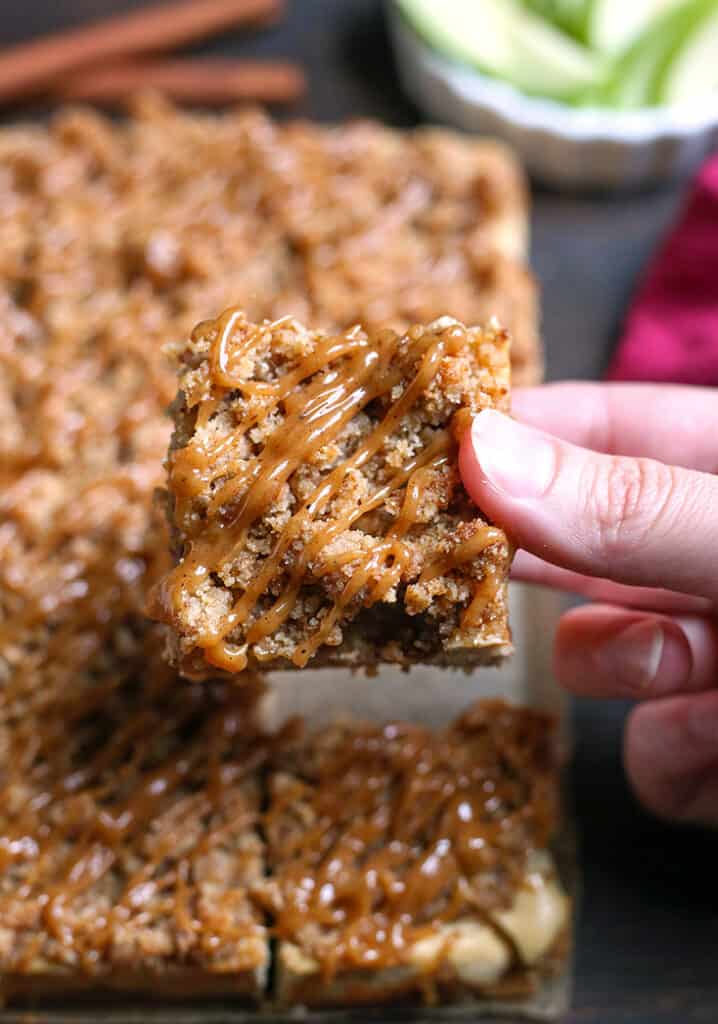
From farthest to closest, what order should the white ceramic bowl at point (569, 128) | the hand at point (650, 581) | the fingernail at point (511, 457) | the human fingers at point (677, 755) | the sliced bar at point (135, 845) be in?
the white ceramic bowl at point (569, 128) → the human fingers at point (677, 755) → the sliced bar at point (135, 845) → the hand at point (650, 581) → the fingernail at point (511, 457)

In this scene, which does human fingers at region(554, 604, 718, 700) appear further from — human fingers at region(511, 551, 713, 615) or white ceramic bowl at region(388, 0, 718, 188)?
white ceramic bowl at region(388, 0, 718, 188)

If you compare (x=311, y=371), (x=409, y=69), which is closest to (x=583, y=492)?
(x=311, y=371)

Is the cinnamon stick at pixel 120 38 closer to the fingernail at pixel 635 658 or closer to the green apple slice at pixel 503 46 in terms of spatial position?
the green apple slice at pixel 503 46

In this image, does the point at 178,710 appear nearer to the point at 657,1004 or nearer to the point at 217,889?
the point at 217,889

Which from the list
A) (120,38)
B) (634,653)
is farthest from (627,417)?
(120,38)

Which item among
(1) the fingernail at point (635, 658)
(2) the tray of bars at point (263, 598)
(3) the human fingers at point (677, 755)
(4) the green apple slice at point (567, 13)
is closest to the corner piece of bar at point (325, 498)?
A: (2) the tray of bars at point (263, 598)

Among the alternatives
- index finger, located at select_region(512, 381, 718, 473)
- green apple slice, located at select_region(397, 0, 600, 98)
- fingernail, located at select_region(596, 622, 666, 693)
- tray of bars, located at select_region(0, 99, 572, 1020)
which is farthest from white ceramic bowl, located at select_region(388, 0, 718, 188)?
fingernail, located at select_region(596, 622, 666, 693)

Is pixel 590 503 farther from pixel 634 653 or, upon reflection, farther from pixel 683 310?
pixel 683 310
